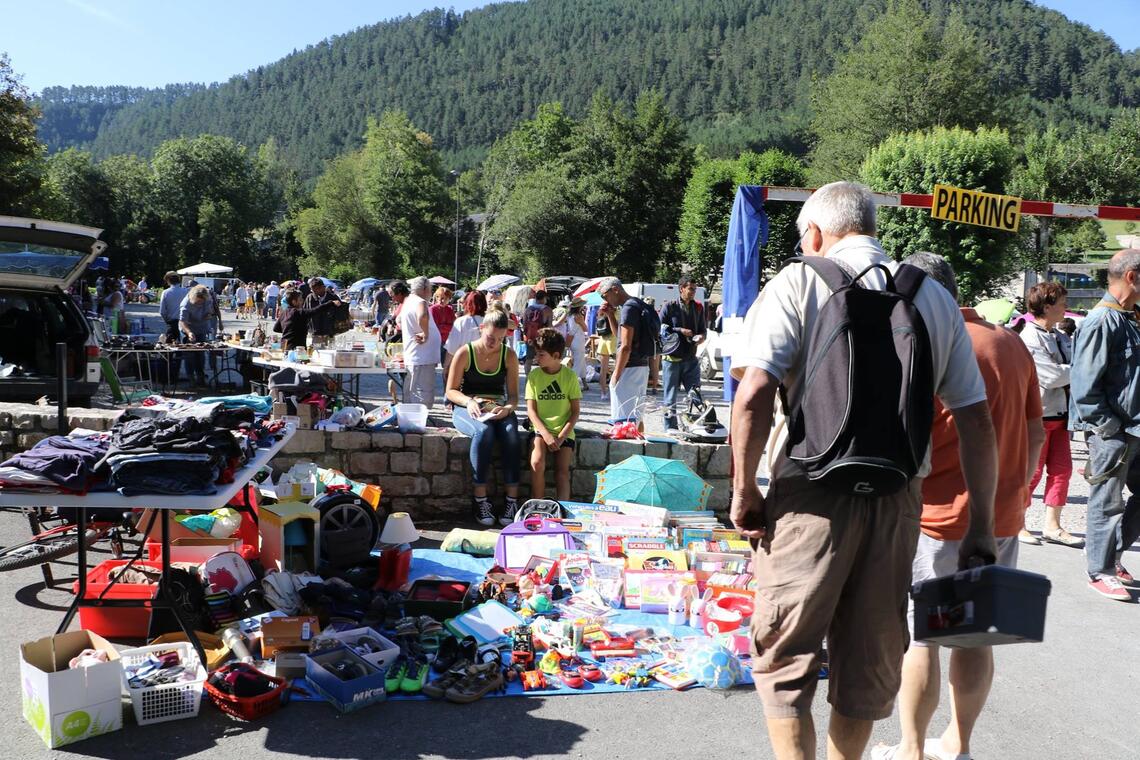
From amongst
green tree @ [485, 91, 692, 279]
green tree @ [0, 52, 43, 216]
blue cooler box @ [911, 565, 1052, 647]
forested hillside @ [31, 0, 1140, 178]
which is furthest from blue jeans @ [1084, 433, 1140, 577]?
forested hillside @ [31, 0, 1140, 178]

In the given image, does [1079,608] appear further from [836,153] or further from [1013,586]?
[836,153]

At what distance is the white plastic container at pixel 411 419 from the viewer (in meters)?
6.58

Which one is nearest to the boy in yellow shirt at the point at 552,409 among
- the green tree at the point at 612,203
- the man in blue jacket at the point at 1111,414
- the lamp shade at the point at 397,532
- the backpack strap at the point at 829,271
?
the lamp shade at the point at 397,532

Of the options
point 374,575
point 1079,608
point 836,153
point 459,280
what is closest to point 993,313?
point 1079,608

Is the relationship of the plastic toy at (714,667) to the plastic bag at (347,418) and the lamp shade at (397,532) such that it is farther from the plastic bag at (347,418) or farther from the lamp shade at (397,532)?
the plastic bag at (347,418)

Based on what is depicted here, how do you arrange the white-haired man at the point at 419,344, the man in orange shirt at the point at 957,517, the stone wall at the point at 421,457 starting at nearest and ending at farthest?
the man in orange shirt at the point at 957,517, the stone wall at the point at 421,457, the white-haired man at the point at 419,344

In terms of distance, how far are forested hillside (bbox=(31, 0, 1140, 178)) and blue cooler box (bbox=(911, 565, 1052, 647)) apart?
108816 millimetres

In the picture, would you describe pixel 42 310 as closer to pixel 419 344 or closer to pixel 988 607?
pixel 419 344

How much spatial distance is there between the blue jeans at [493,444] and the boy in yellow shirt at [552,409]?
6.5 inches

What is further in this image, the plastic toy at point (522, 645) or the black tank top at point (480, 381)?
the black tank top at point (480, 381)

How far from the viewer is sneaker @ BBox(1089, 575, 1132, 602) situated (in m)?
5.25

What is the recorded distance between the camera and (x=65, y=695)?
10.4ft

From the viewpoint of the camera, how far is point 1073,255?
3375 centimetres

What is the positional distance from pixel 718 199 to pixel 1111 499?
35.6 metres
